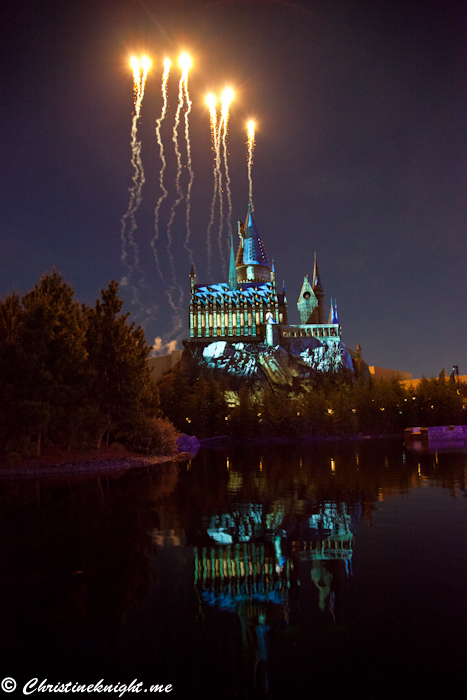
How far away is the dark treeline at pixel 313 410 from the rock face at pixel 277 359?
10.7m

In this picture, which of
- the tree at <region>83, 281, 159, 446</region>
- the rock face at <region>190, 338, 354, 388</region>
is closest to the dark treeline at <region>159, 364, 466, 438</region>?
the rock face at <region>190, 338, 354, 388</region>

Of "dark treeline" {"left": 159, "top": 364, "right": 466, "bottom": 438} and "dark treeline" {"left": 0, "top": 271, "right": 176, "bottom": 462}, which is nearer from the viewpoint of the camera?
"dark treeline" {"left": 0, "top": 271, "right": 176, "bottom": 462}

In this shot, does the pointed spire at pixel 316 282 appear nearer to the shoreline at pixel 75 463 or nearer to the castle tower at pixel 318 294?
the castle tower at pixel 318 294

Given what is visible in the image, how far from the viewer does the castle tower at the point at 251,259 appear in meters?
116

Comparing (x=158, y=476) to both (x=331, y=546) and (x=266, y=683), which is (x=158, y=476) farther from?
(x=266, y=683)

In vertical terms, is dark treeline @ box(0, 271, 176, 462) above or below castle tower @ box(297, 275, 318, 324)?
below

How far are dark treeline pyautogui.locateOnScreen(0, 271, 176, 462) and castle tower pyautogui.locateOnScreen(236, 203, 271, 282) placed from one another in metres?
84.6

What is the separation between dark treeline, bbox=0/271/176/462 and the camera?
2466 cm

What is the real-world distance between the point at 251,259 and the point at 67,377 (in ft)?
306

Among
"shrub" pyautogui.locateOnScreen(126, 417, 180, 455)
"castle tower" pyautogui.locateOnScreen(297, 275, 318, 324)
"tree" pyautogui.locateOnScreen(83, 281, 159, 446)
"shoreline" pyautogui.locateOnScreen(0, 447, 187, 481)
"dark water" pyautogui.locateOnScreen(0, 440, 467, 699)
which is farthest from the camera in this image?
"castle tower" pyautogui.locateOnScreen(297, 275, 318, 324)

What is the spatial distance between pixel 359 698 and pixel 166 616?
8.79ft

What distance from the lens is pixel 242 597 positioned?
21.6ft

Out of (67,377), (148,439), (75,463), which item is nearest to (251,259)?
(148,439)

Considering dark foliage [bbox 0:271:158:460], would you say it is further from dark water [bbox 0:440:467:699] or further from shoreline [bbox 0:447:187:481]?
dark water [bbox 0:440:467:699]
